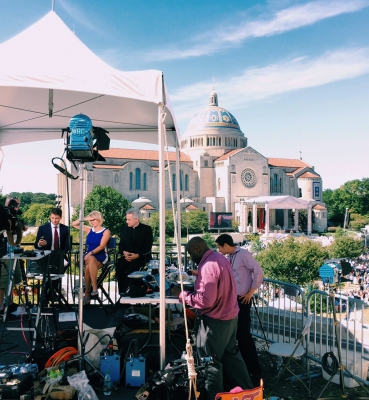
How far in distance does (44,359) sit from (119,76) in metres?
3.01

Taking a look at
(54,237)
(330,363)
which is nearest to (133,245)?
(54,237)

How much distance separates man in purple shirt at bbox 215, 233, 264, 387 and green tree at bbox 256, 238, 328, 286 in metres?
35.9

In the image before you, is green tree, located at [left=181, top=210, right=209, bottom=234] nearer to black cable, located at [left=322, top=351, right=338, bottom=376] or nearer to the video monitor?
the video monitor

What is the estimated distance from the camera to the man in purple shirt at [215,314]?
3615 mm

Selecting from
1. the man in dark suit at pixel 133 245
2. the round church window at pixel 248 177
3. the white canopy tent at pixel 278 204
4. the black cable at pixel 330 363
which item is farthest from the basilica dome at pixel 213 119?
the black cable at pixel 330 363

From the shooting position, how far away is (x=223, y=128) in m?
97.0

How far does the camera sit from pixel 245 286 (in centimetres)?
473

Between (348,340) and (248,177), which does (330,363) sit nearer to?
(348,340)

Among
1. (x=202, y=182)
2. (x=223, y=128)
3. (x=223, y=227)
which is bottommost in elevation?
(x=223, y=227)

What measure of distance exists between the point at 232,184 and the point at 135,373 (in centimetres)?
7483

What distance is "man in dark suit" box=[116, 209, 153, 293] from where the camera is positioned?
6.65m

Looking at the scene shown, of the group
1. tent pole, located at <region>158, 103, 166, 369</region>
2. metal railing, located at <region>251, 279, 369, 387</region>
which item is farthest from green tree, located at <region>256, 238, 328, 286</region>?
tent pole, located at <region>158, 103, 166, 369</region>

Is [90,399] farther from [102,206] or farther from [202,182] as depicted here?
[202,182]

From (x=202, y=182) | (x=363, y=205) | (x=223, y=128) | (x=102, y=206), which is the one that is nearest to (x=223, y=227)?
(x=202, y=182)
